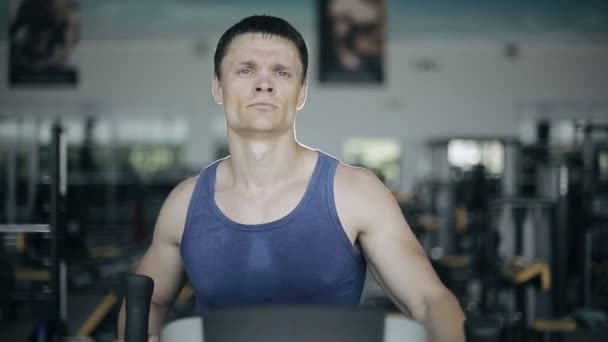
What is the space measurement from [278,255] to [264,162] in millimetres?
152

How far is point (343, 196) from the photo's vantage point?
0.97 meters

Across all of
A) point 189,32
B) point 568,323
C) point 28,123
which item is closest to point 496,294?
point 568,323

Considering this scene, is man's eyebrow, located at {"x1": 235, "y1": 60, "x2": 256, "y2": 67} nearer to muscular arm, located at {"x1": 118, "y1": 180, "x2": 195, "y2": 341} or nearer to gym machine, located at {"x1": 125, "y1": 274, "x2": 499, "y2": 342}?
muscular arm, located at {"x1": 118, "y1": 180, "x2": 195, "y2": 341}

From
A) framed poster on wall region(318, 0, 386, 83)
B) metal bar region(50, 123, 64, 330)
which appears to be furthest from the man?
framed poster on wall region(318, 0, 386, 83)

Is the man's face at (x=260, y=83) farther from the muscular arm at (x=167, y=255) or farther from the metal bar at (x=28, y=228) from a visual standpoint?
the metal bar at (x=28, y=228)

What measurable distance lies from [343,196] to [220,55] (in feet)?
0.94

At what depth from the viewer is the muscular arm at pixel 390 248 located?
91cm

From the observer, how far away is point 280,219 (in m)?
0.97

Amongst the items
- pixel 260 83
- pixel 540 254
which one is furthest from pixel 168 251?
pixel 540 254

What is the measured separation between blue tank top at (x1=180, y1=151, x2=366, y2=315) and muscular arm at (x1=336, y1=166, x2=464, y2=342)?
3 centimetres

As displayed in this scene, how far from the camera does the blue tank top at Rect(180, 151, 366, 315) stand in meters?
0.96

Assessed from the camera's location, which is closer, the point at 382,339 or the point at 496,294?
the point at 382,339

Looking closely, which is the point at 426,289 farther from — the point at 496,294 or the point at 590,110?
the point at 590,110

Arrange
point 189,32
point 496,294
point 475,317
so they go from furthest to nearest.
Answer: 1. point 189,32
2. point 496,294
3. point 475,317
